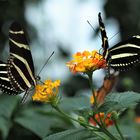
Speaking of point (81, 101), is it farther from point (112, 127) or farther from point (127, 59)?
point (127, 59)

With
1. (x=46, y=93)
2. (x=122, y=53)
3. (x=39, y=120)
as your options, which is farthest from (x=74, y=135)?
(x=39, y=120)

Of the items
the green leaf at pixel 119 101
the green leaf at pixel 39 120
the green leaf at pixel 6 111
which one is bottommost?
the green leaf at pixel 39 120

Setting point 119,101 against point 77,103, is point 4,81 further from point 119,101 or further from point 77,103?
point 119,101

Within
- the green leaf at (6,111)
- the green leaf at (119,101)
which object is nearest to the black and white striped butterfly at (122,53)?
the green leaf at (119,101)

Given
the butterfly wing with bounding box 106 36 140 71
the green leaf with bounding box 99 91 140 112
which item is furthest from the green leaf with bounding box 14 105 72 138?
the green leaf with bounding box 99 91 140 112

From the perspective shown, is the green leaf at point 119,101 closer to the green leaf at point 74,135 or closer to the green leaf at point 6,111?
the green leaf at point 74,135

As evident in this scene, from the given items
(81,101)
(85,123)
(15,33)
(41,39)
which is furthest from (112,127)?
(41,39)

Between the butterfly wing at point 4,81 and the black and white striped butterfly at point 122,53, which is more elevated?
the black and white striped butterfly at point 122,53
